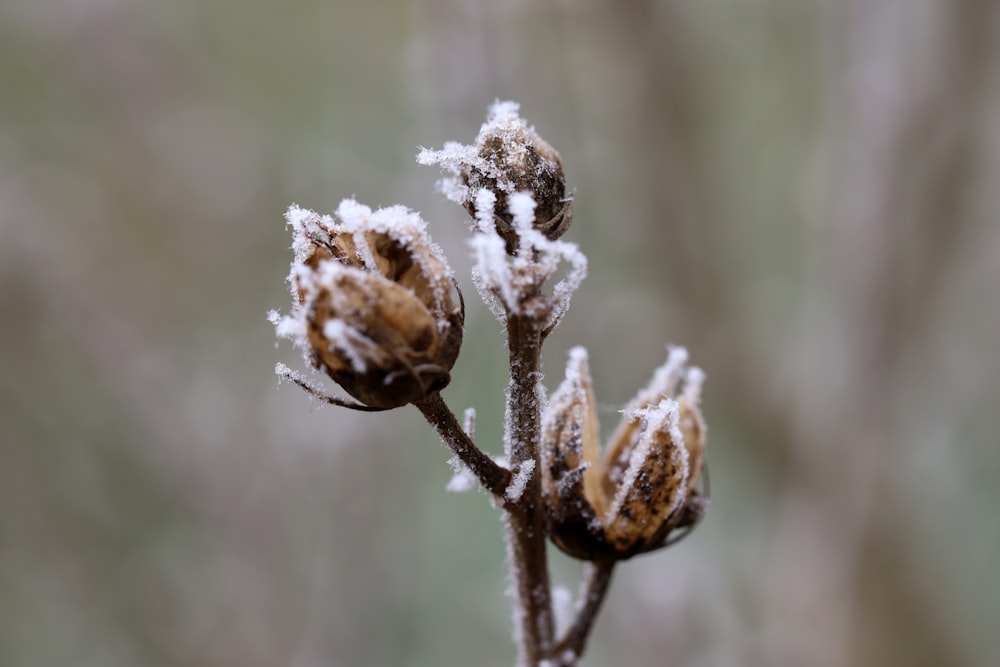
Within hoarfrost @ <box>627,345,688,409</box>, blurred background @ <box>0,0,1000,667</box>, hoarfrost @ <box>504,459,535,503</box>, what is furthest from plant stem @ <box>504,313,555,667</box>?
blurred background @ <box>0,0,1000,667</box>

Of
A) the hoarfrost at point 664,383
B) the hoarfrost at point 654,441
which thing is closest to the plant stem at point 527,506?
the hoarfrost at point 654,441

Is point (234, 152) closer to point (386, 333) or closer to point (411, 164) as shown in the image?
point (411, 164)

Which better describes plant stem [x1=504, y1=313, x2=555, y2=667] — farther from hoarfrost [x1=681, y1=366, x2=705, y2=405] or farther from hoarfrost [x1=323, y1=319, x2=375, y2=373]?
hoarfrost [x1=681, y1=366, x2=705, y2=405]

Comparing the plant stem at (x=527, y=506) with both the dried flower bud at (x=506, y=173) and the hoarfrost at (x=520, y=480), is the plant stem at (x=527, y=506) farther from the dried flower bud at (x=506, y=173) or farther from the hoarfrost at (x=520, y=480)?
the dried flower bud at (x=506, y=173)

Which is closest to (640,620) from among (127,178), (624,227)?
(624,227)

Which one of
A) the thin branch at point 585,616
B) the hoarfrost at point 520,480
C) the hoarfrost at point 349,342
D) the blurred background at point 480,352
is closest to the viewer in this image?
the hoarfrost at point 349,342

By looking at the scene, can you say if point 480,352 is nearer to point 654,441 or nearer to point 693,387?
point 693,387

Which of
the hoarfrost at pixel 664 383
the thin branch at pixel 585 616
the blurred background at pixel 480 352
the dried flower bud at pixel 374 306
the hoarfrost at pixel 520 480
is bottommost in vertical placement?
the thin branch at pixel 585 616
